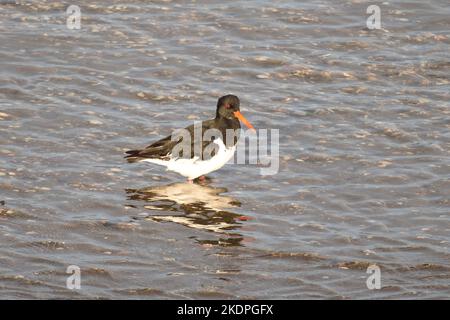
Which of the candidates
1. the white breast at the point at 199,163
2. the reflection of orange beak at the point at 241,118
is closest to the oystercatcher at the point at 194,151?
the white breast at the point at 199,163

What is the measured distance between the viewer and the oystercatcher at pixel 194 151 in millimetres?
14477

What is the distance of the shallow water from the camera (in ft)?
39.6

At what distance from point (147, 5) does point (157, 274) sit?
372 inches

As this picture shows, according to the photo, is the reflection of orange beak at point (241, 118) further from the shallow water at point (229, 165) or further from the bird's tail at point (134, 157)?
the bird's tail at point (134, 157)

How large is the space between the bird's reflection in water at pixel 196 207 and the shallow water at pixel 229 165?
0.04 metres

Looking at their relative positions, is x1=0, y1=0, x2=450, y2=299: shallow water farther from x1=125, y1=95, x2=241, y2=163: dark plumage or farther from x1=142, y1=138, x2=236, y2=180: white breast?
x1=125, y1=95, x2=241, y2=163: dark plumage

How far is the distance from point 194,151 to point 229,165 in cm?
99

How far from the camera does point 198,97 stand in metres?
17.1

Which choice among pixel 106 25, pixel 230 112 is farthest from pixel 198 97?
pixel 106 25

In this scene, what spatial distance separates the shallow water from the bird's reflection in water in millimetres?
36

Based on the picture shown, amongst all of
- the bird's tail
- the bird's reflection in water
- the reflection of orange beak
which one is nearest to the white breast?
the bird's tail

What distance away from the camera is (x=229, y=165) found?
15422 millimetres

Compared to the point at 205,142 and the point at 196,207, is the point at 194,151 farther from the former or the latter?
the point at 196,207

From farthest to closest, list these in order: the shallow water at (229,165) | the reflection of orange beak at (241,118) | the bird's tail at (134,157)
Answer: the reflection of orange beak at (241,118) → the bird's tail at (134,157) → the shallow water at (229,165)
